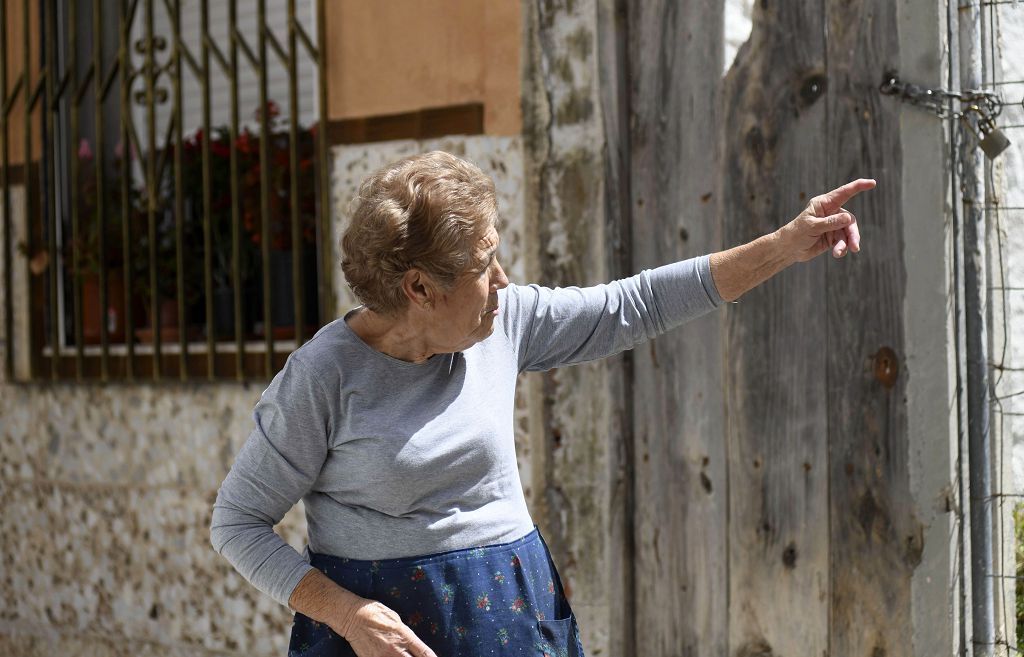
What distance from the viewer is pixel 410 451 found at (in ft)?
7.27

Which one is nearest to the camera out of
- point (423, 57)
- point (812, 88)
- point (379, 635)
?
point (379, 635)

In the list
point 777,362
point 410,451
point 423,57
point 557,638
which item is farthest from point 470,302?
point 423,57

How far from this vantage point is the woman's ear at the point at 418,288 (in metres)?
2.16

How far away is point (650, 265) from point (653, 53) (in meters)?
0.56

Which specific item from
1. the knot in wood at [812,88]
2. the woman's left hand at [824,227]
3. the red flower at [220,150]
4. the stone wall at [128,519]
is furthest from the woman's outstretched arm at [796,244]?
the red flower at [220,150]

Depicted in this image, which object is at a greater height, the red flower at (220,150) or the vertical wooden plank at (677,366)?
the red flower at (220,150)

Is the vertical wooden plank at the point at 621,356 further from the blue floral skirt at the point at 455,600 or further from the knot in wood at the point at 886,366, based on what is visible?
the blue floral skirt at the point at 455,600

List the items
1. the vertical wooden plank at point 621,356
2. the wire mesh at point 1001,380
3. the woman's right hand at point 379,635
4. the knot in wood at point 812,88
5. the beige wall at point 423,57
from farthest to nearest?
the beige wall at point 423,57, the vertical wooden plank at point 621,356, the knot in wood at point 812,88, the wire mesh at point 1001,380, the woman's right hand at point 379,635

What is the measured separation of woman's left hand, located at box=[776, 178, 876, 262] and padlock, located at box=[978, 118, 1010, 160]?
708mm

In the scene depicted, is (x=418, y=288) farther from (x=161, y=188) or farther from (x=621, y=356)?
(x=161, y=188)

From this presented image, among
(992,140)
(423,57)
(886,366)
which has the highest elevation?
(423,57)

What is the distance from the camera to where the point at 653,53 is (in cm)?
349

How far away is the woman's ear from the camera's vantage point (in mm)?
2158

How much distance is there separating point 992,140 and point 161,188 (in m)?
3.14
